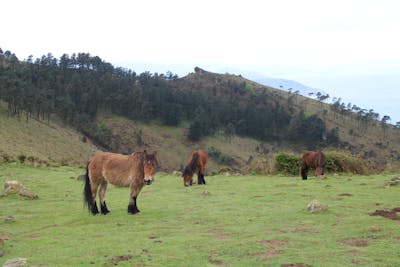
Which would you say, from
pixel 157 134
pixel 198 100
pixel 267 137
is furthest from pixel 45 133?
pixel 267 137

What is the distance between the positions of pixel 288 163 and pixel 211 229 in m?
18.4

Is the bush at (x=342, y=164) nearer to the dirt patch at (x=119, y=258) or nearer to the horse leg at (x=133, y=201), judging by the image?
the horse leg at (x=133, y=201)

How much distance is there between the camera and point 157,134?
118 meters

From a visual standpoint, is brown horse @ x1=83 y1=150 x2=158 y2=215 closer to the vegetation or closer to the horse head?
the horse head

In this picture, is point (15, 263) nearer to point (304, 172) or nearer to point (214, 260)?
point (214, 260)

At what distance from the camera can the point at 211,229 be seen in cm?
1134

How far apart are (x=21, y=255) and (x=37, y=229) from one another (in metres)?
2.93

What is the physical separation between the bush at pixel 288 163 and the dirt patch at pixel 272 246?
63.4ft

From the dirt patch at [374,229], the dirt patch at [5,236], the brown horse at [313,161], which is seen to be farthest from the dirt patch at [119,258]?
the brown horse at [313,161]

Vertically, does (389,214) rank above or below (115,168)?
below

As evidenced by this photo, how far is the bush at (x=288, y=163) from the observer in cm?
2870

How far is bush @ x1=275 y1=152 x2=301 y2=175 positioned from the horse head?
17.1 meters

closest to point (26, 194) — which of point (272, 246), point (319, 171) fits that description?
point (272, 246)

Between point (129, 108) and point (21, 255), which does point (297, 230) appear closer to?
point (21, 255)
